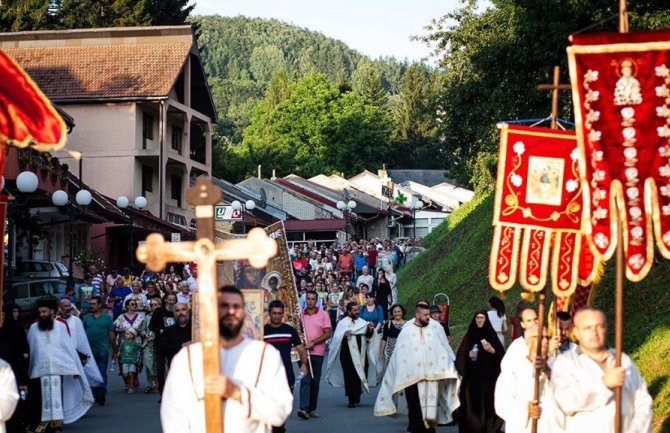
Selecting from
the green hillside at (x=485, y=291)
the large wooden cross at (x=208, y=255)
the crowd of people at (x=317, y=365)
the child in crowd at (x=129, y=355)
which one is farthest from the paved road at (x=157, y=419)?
the large wooden cross at (x=208, y=255)

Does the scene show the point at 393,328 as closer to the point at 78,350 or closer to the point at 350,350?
the point at 350,350

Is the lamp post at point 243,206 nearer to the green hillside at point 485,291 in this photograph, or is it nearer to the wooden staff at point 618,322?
the green hillside at point 485,291

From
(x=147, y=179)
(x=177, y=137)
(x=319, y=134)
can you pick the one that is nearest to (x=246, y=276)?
(x=147, y=179)

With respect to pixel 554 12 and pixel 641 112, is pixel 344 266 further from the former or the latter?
pixel 641 112

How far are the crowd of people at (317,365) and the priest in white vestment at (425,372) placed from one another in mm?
18

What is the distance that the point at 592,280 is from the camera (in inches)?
509

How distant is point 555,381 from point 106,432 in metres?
9.44

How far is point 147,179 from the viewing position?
55.8 m

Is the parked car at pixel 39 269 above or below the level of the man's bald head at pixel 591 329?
above

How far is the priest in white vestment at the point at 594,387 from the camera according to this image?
8875 millimetres

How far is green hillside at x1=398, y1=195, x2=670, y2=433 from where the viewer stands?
56.5 feet

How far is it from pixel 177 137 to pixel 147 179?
115 inches

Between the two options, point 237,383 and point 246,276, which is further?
point 246,276

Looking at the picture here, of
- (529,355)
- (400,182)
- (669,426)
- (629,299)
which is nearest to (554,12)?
(629,299)
